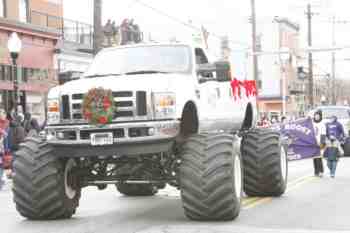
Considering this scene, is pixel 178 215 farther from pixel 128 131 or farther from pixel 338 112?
pixel 338 112

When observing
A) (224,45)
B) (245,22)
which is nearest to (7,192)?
(224,45)

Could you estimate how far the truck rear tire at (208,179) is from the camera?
392 inches

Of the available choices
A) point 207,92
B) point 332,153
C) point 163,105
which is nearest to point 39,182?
point 163,105

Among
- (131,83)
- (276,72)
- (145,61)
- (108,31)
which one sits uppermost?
(108,31)

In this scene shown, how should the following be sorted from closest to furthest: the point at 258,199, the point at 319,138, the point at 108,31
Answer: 1. the point at 258,199
2. the point at 319,138
3. the point at 108,31

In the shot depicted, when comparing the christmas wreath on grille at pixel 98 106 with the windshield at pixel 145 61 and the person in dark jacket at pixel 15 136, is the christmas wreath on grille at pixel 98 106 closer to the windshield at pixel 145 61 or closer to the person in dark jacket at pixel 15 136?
the windshield at pixel 145 61

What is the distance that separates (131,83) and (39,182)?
74.9 inches

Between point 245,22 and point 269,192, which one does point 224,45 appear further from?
point 269,192

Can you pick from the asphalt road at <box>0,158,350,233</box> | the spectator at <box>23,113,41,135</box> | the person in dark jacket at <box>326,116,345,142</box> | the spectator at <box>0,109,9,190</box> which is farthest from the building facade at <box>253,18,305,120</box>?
the asphalt road at <box>0,158,350,233</box>

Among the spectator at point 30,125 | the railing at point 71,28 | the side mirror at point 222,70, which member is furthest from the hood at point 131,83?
the railing at point 71,28

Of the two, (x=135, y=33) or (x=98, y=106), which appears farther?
(x=135, y=33)

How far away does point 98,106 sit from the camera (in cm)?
995

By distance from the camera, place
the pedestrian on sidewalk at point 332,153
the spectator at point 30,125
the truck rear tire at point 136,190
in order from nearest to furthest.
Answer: the truck rear tire at point 136,190, the pedestrian on sidewalk at point 332,153, the spectator at point 30,125

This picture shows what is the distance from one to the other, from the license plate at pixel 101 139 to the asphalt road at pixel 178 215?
1150 millimetres
